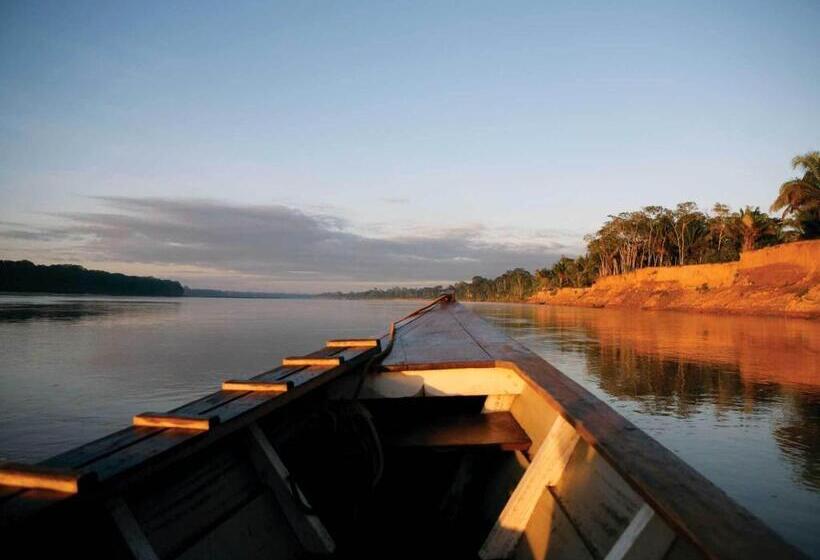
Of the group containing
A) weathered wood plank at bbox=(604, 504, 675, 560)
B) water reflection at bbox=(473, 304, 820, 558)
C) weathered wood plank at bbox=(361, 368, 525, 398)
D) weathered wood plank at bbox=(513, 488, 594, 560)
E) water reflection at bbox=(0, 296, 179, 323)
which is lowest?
water reflection at bbox=(473, 304, 820, 558)

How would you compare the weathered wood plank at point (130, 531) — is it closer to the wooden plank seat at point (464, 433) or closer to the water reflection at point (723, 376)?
the wooden plank seat at point (464, 433)

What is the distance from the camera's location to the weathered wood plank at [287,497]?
221cm

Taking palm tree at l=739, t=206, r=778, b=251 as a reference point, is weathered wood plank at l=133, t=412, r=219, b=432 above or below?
below

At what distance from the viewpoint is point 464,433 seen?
3252mm

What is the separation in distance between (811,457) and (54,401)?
447 inches

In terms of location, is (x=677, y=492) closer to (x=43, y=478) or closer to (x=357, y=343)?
(x=43, y=478)

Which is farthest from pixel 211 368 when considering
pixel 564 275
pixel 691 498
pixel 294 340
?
pixel 564 275

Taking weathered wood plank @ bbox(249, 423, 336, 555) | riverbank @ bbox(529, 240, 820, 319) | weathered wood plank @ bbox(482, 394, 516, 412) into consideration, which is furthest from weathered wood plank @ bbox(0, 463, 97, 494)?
riverbank @ bbox(529, 240, 820, 319)

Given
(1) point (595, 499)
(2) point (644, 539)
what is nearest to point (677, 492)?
(2) point (644, 539)

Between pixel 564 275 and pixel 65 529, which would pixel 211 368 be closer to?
pixel 65 529

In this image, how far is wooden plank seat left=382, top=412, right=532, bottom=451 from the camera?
9.68 feet

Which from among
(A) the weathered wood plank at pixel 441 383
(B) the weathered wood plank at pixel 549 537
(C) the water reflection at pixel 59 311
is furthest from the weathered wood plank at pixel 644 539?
(C) the water reflection at pixel 59 311

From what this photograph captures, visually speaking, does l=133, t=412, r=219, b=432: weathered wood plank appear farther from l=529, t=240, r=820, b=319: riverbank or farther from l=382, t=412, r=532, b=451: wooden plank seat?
l=529, t=240, r=820, b=319: riverbank

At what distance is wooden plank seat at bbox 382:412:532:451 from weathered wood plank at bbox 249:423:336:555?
904 mm
